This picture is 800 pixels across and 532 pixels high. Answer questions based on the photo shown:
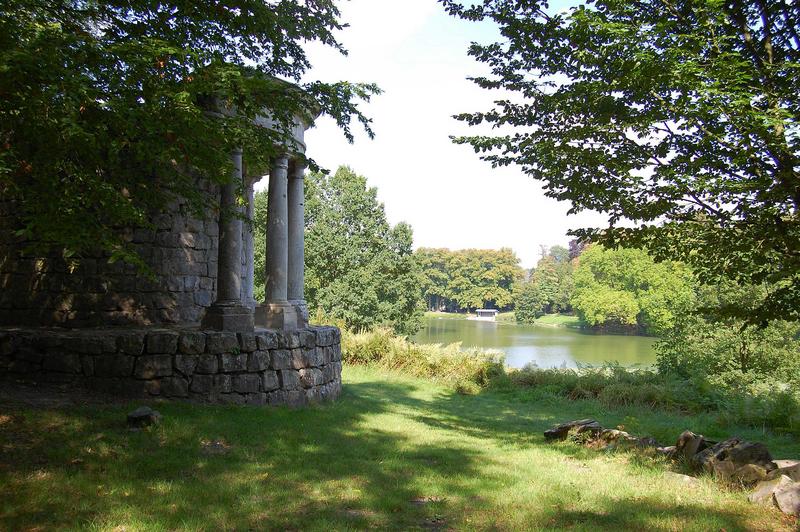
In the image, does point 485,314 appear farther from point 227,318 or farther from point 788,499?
point 788,499

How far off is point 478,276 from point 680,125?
70.3m

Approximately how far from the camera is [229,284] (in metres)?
8.54

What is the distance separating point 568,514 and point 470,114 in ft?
15.0

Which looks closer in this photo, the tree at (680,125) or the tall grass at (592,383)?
the tree at (680,125)

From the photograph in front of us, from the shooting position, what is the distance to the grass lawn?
3992mm

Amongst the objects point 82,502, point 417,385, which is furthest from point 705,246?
point 417,385

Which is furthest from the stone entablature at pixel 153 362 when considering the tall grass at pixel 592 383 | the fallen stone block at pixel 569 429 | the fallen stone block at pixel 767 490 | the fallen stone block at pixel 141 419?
the tall grass at pixel 592 383

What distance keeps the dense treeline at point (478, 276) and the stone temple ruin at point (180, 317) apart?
6324 centimetres

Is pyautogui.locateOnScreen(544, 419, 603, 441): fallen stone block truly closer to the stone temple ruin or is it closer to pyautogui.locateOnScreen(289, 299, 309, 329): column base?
the stone temple ruin

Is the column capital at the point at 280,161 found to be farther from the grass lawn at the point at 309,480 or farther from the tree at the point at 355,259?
the tree at the point at 355,259

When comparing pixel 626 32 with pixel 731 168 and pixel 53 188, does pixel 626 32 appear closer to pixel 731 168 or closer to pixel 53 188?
pixel 731 168

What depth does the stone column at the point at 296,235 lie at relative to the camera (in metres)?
10.8

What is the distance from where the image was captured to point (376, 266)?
29.1 metres

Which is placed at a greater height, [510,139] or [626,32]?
[626,32]
